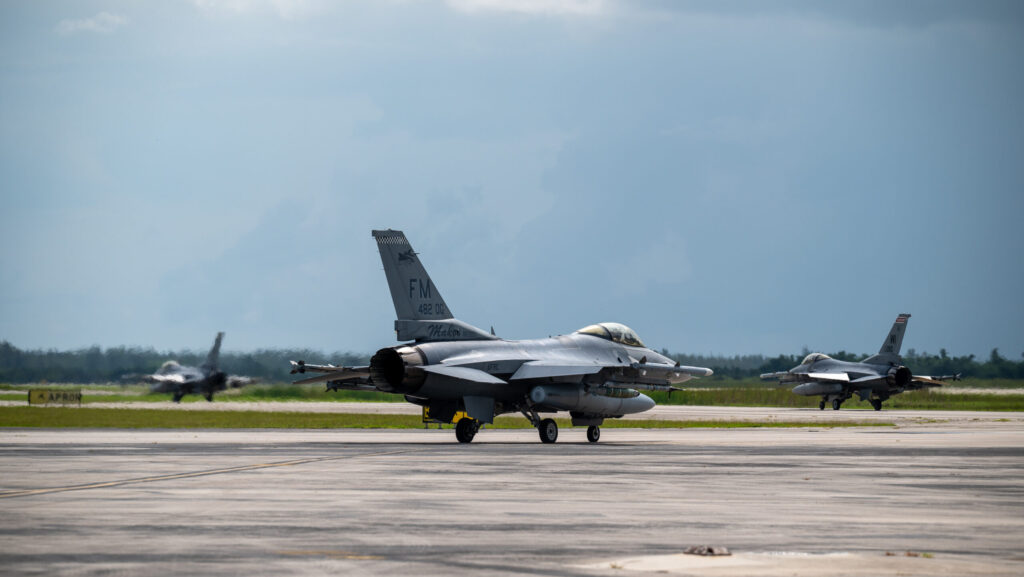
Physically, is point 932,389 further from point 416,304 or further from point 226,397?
point 416,304

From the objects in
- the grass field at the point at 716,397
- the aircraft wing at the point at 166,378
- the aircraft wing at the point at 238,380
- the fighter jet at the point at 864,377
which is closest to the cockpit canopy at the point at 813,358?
the fighter jet at the point at 864,377

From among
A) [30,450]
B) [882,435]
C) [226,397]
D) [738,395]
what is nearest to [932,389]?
[738,395]

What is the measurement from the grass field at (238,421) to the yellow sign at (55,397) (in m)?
7.88

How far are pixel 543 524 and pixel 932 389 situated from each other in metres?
84.5

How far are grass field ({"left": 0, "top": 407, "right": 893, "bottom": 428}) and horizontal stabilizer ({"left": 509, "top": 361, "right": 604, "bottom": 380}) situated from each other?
12.4 m

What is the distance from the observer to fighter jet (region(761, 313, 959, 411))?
75.9 meters

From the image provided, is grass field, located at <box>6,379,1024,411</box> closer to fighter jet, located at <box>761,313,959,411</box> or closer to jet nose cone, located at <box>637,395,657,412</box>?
fighter jet, located at <box>761,313,959,411</box>

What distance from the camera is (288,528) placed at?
1241 cm

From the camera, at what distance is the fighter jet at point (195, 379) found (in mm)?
76562

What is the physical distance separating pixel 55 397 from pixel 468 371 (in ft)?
141

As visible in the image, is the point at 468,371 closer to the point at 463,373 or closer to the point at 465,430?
the point at 463,373

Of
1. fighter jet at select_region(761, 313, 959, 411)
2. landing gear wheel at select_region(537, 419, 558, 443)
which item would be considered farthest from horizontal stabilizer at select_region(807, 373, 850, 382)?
Answer: landing gear wheel at select_region(537, 419, 558, 443)

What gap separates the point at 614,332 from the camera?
124 feet

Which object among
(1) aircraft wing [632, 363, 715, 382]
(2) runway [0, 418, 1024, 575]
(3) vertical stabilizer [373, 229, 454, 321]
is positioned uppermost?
(3) vertical stabilizer [373, 229, 454, 321]
